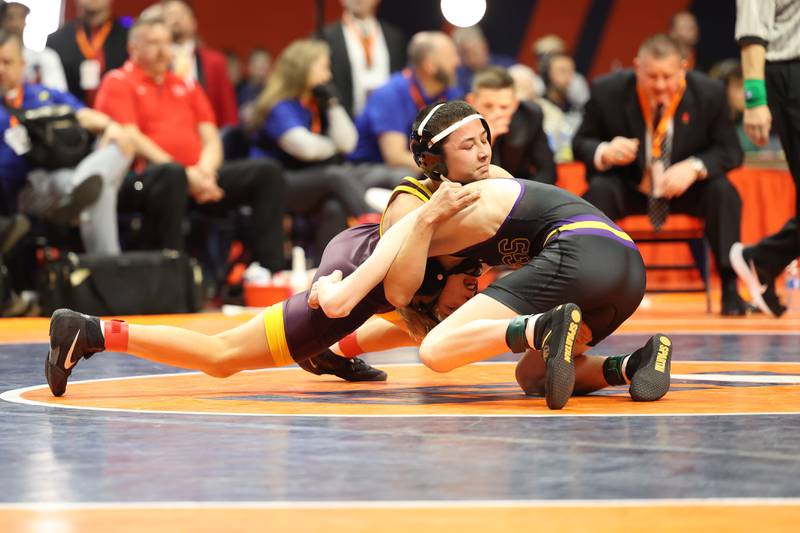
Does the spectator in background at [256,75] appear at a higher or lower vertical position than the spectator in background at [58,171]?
higher

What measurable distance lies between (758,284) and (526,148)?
1506 millimetres

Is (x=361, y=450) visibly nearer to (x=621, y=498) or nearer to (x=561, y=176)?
(x=621, y=498)

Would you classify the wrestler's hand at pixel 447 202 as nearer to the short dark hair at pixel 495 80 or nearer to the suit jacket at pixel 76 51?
the short dark hair at pixel 495 80

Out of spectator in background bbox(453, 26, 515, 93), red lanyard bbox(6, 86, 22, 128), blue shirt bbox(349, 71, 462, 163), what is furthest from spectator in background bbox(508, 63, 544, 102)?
red lanyard bbox(6, 86, 22, 128)

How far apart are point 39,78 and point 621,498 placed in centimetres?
669

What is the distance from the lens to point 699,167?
6.87 metres

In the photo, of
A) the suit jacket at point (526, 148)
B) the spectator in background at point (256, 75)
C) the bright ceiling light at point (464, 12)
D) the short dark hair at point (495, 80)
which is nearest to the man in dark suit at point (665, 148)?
the suit jacket at point (526, 148)

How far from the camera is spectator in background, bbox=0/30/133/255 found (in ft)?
24.5

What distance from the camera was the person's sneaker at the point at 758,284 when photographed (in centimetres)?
665

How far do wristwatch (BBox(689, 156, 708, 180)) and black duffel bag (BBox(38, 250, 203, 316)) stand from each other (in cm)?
291

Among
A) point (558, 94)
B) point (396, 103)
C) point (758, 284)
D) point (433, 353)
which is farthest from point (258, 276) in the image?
point (433, 353)

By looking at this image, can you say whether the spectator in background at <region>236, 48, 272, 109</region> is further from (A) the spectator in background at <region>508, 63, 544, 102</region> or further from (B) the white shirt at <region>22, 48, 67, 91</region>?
(B) the white shirt at <region>22, 48, 67, 91</region>

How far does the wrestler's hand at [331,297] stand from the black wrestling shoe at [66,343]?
2.13ft

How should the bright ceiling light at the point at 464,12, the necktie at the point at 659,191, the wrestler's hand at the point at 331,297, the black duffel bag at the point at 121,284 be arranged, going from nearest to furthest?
the wrestler's hand at the point at 331,297 < the necktie at the point at 659,191 < the black duffel bag at the point at 121,284 < the bright ceiling light at the point at 464,12
